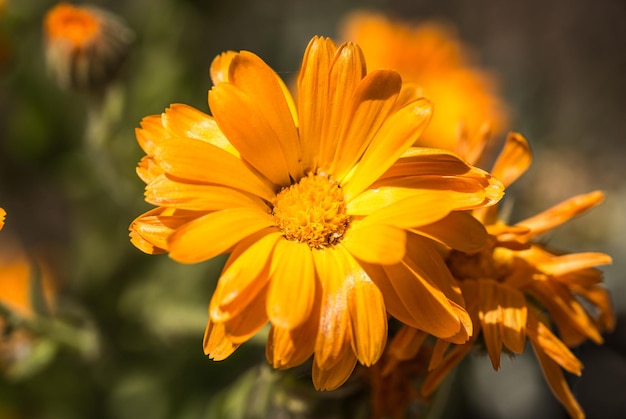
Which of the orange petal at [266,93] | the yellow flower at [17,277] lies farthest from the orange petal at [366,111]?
the yellow flower at [17,277]

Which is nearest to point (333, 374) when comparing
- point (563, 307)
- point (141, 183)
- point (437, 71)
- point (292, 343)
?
point (292, 343)

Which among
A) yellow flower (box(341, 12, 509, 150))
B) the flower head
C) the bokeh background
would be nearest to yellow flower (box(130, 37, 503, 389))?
the bokeh background

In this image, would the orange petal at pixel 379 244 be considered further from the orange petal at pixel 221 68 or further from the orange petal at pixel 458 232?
the orange petal at pixel 221 68

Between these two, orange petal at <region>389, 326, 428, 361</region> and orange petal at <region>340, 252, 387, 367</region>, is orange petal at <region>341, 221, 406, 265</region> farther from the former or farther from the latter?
orange petal at <region>389, 326, 428, 361</region>

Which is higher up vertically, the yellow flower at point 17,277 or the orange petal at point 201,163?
the orange petal at point 201,163

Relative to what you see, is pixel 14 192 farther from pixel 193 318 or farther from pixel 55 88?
pixel 193 318

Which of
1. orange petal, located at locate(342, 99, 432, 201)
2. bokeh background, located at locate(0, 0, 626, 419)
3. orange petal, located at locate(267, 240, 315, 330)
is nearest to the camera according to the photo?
orange petal, located at locate(267, 240, 315, 330)

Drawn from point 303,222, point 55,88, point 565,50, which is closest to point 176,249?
point 303,222
